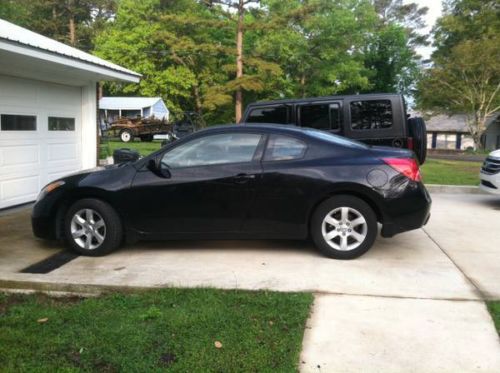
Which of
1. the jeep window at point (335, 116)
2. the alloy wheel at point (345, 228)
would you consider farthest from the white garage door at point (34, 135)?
the alloy wheel at point (345, 228)

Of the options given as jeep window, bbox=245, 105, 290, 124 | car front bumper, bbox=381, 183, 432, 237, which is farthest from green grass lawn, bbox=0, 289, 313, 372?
jeep window, bbox=245, 105, 290, 124

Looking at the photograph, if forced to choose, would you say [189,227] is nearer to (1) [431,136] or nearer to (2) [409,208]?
(2) [409,208]

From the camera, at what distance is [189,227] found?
5.84 meters

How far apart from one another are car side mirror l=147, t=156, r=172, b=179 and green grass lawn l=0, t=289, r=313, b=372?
161 centimetres

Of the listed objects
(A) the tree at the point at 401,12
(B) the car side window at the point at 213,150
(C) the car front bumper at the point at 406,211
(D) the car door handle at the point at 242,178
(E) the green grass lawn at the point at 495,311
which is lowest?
(E) the green grass lawn at the point at 495,311

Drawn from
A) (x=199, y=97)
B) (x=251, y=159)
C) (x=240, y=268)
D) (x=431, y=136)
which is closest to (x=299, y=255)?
(x=240, y=268)

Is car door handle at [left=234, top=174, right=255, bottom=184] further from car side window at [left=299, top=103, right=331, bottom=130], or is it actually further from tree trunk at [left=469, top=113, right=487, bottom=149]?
tree trunk at [left=469, top=113, right=487, bottom=149]

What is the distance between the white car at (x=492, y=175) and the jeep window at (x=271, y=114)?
12.8 feet

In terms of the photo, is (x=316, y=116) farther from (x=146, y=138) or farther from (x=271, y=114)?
(x=146, y=138)

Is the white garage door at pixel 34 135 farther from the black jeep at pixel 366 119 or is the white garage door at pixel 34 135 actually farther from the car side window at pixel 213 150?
the black jeep at pixel 366 119

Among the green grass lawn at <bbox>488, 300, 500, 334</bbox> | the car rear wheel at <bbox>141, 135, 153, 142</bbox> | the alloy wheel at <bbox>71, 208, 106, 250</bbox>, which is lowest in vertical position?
the green grass lawn at <bbox>488, 300, 500, 334</bbox>

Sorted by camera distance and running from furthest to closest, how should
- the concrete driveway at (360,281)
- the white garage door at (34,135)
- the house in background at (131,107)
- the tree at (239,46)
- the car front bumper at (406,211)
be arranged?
the house in background at (131,107), the tree at (239,46), the white garage door at (34,135), the car front bumper at (406,211), the concrete driveway at (360,281)

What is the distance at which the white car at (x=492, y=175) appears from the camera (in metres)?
9.47

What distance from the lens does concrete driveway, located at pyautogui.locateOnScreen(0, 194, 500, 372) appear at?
3.60 metres
